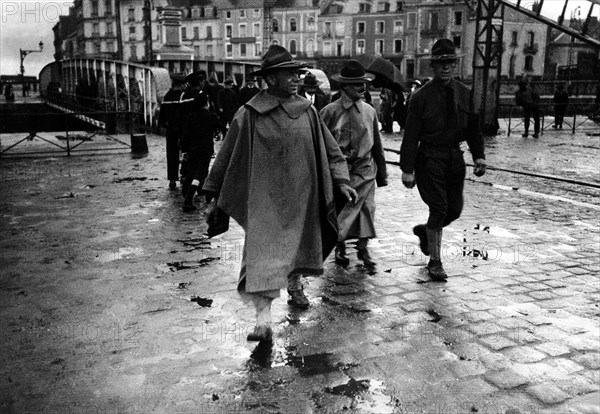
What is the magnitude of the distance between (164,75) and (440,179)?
19512mm

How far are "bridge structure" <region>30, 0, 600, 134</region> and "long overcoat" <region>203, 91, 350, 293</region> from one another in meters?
13.3

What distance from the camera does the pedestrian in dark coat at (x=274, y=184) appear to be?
4320 millimetres

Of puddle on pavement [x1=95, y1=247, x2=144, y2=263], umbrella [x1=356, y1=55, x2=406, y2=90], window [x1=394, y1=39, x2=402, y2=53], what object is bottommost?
puddle on pavement [x1=95, y1=247, x2=144, y2=263]

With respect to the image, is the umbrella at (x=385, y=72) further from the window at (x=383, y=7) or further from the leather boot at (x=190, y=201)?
the window at (x=383, y=7)

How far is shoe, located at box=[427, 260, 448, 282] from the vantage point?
5.71 m

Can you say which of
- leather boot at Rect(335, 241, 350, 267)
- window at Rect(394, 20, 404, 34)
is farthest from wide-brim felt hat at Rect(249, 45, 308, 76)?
window at Rect(394, 20, 404, 34)

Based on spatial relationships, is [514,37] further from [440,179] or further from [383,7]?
[440,179]

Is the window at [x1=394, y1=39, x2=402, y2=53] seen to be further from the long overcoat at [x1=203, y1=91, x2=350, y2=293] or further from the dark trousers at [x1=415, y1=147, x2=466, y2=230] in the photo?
the long overcoat at [x1=203, y1=91, x2=350, y2=293]

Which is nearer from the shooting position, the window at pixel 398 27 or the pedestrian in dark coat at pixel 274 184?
the pedestrian in dark coat at pixel 274 184

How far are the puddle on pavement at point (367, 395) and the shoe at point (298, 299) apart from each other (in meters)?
1.37

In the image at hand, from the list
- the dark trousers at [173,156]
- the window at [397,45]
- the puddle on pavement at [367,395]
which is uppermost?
the window at [397,45]

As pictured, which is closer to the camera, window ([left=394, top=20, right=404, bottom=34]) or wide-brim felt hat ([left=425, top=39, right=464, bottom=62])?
wide-brim felt hat ([left=425, top=39, right=464, bottom=62])

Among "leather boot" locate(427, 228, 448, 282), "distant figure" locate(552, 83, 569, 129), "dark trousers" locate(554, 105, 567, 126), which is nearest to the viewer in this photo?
"leather boot" locate(427, 228, 448, 282)

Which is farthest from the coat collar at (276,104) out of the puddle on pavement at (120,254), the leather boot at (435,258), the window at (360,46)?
the window at (360,46)
